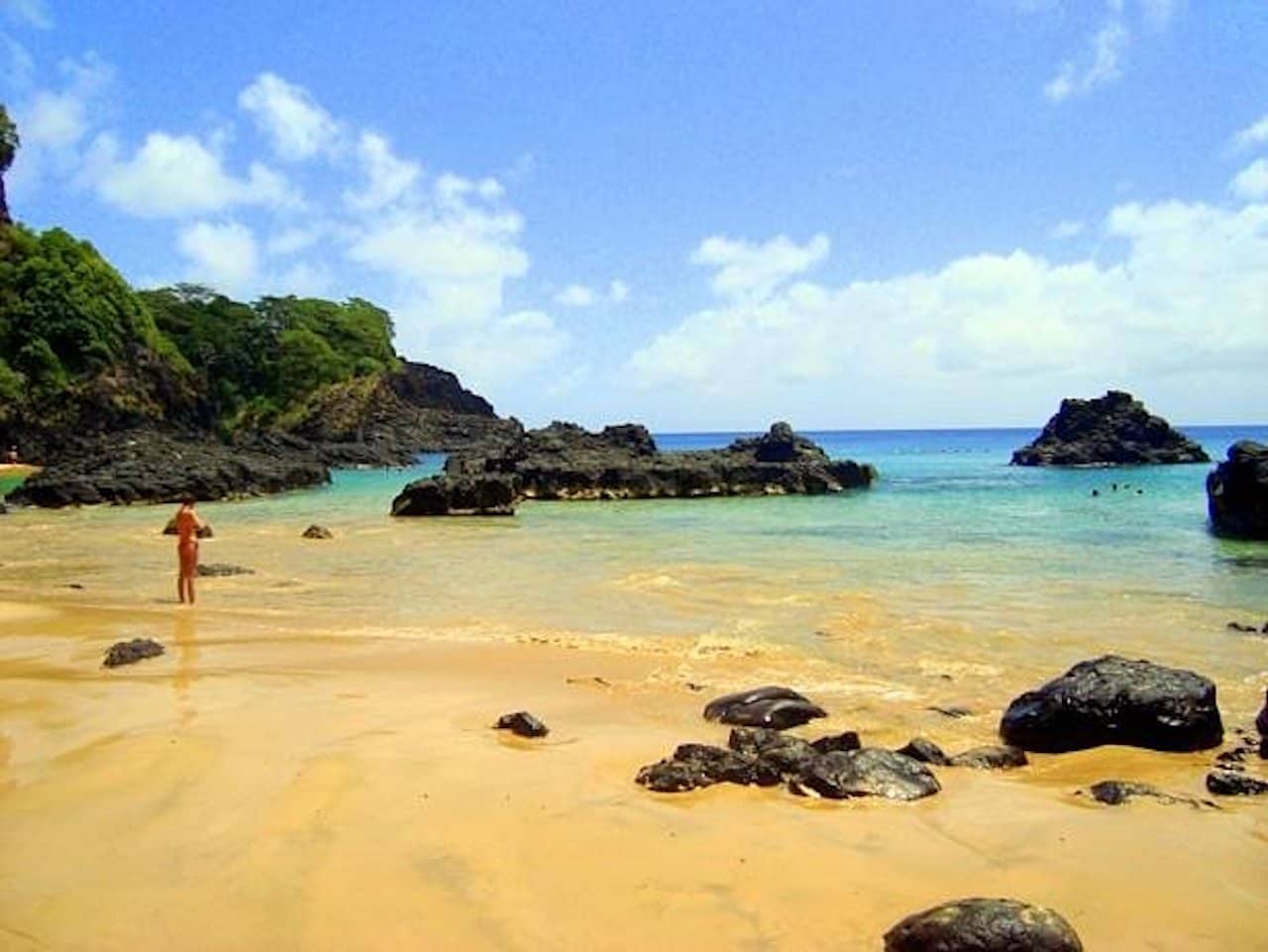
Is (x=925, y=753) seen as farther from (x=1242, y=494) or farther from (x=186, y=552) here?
(x=1242, y=494)

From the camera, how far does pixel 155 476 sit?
44.4 m

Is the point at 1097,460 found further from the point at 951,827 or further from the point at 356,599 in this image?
the point at 951,827

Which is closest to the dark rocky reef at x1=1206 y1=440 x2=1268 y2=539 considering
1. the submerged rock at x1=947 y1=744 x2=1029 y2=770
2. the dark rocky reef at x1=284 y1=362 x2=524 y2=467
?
the submerged rock at x1=947 y1=744 x2=1029 y2=770

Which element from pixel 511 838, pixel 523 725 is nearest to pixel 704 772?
pixel 511 838

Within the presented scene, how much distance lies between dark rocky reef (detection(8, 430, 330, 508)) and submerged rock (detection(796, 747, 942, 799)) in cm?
4103

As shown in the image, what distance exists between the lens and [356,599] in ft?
54.0

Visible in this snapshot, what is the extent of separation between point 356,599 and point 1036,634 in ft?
33.3

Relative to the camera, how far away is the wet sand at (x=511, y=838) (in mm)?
4586

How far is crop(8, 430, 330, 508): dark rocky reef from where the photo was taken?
4122 cm

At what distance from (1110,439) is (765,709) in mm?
76670

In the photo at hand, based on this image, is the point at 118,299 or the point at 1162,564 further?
the point at 118,299

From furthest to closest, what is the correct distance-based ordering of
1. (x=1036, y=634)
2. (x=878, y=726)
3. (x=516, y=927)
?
1. (x=1036, y=634)
2. (x=878, y=726)
3. (x=516, y=927)

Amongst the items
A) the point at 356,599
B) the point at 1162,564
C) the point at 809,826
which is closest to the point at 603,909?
the point at 809,826

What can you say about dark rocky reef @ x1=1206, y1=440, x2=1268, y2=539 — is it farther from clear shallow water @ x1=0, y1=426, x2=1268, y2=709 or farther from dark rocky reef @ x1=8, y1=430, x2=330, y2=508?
dark rocky reef @ x1=8, y1=430, x2=330, y2=508
